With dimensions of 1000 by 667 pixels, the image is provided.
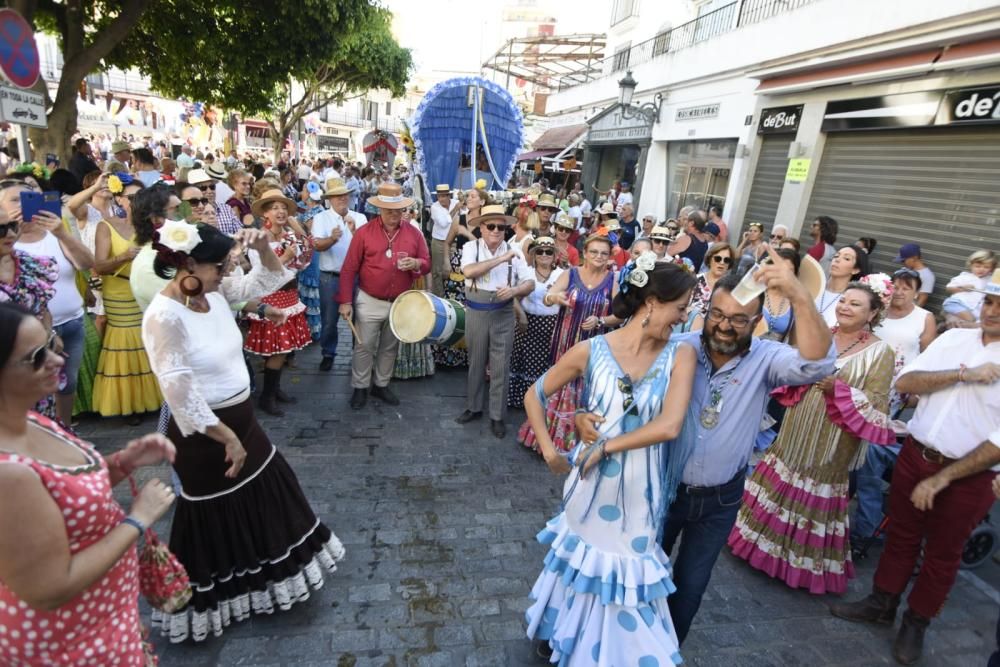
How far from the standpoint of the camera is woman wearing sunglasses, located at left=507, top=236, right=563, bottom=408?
209 inches

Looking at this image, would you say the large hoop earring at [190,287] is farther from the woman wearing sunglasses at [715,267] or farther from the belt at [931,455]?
the woman wearing sunglasses at [715,267]

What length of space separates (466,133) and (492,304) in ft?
16.8

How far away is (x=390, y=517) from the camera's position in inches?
146

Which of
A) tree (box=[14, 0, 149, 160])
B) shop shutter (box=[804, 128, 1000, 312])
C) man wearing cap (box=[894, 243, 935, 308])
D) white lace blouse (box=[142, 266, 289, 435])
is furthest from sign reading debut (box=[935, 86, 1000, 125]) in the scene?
tree (box=[14, 0, 149, 160])

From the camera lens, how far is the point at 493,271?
4910 millimetres

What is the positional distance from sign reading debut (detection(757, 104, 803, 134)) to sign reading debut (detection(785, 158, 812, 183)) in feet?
2.26

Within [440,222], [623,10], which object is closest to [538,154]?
[623,10]

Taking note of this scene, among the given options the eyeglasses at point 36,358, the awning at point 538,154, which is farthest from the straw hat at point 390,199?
the awning at point 538,154

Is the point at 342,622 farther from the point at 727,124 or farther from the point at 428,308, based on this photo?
the point at 727,124

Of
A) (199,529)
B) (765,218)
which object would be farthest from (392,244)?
(765,218)

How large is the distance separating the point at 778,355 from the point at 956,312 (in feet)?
12.6

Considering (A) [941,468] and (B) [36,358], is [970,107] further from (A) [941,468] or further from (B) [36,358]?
(B) [36,358]

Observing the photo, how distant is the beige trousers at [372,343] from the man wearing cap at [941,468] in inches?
163

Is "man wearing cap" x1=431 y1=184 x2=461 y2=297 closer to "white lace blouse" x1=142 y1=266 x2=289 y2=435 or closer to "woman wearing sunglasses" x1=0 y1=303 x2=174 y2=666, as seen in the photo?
"white lace blouse" x1=142 y1=266 x2=289 y2=435
